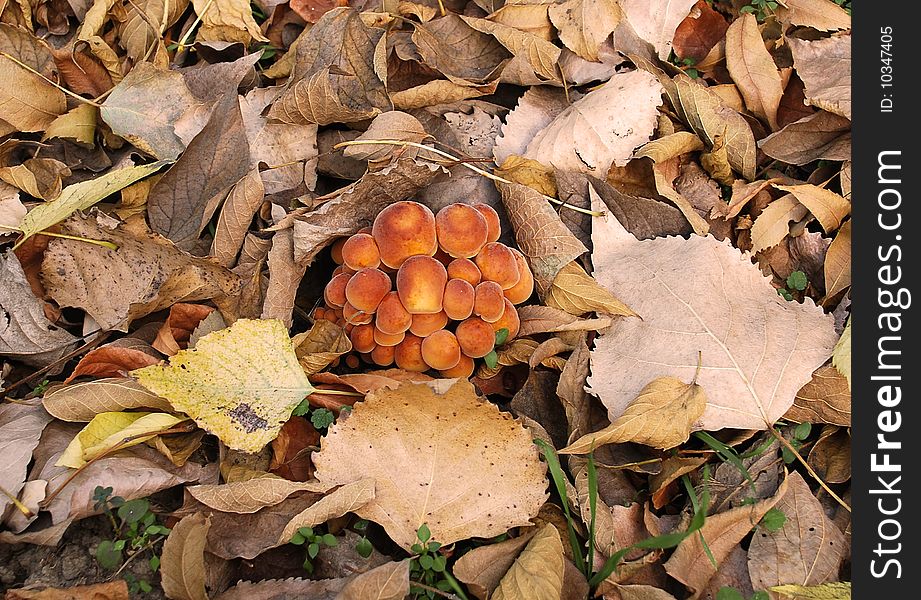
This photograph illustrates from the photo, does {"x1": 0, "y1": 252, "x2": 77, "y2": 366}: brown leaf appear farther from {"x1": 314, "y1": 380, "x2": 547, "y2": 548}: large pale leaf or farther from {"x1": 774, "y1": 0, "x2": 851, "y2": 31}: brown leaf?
{"x1": 774, "y1": 0, "x2": 851, "y2": 31}: brown leaf

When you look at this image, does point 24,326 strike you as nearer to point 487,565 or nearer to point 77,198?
point 77,198

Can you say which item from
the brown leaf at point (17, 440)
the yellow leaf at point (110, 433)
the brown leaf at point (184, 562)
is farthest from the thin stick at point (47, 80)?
the brown leaf at point (184, 562)

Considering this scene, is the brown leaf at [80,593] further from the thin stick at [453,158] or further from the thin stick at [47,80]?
the thin stick at [47,80]

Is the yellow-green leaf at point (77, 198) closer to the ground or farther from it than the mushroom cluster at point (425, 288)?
farther from it

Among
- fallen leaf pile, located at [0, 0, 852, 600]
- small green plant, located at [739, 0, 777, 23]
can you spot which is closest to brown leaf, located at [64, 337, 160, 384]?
fallen leaf pile, located at [0, 0, 852, 600]

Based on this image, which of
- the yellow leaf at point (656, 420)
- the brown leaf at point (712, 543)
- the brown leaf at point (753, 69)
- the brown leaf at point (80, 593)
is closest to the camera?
the brown leaf at point (80, 593)

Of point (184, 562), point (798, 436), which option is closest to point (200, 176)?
point (184, 562)
